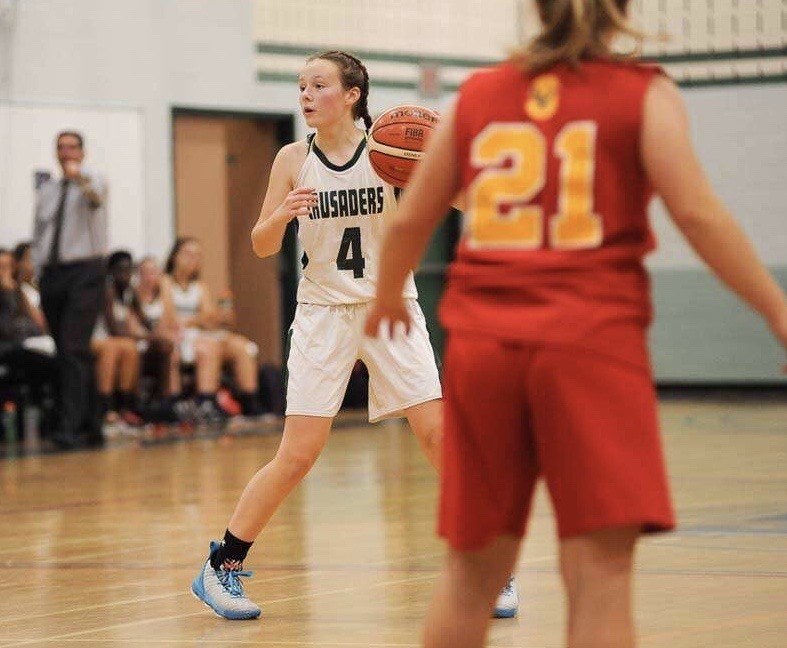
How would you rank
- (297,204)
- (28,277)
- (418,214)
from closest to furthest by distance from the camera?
(418,214) < (297,204) < (28,277)

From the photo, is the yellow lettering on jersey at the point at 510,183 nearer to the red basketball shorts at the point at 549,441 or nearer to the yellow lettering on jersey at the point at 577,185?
the yellow lettering on jersey at the point at 577,185

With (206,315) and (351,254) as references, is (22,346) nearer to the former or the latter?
(206,315)

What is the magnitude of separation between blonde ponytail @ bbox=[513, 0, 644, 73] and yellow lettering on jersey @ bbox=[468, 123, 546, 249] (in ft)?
0.44

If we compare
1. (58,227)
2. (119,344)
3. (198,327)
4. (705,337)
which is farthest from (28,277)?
(705,337)

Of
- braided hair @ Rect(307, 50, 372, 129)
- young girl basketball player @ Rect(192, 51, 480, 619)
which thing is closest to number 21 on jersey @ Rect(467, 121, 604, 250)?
young girl basketball player @ Rect(192, 51, 480, 619)

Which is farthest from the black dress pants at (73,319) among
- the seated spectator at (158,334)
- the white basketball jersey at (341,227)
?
the white basketball jersey at (341,227)

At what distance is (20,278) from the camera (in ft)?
43.5

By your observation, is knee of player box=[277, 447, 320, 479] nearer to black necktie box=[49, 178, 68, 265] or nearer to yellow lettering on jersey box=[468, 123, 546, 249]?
yellow lettering on jersey box=[468, 123, 546, 249]

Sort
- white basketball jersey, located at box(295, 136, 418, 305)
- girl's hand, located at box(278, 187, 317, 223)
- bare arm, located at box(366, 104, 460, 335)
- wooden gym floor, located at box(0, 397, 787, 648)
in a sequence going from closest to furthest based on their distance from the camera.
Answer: bare arm, located at box(366, 104, 460, 335)
wooden gym floor, located at box(0, 397, 787, 648)
girl's hand, located at box(278, 187, 317, 223)
white basketball jersey, located at box(295, 136, 418, 305)

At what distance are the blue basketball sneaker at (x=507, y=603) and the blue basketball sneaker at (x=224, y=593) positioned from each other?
2.52 ft

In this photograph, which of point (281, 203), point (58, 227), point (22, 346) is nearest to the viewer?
point (281, 203)

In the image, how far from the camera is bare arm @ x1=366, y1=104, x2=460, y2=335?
10.3ft

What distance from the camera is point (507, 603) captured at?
5.31m

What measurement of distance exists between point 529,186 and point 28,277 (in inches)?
430
